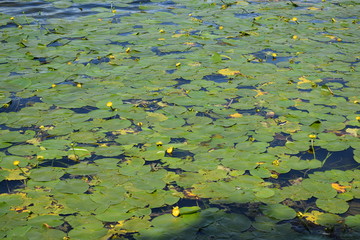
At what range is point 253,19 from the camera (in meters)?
5.58

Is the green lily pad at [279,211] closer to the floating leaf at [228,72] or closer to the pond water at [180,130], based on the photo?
the pond water at [180,130]

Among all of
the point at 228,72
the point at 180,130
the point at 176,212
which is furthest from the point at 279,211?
the point at 228,72

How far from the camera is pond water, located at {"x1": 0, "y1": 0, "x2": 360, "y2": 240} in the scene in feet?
7.47

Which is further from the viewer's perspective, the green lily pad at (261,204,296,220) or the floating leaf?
the floating leaf

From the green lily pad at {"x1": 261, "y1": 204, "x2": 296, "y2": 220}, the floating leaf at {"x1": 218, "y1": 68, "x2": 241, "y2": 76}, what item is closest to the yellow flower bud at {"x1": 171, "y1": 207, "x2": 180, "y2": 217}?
the green lily pad at {"x1": 261, "y1": 204, "x2": 296, "y2": 220}

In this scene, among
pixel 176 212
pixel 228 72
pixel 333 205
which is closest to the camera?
pixel 176 212

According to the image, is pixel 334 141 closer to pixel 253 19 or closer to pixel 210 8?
pixel 253 19

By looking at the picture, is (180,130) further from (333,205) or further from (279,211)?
(333,205)

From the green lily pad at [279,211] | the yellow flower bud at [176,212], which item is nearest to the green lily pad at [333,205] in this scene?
the green lily pad at [279,211]

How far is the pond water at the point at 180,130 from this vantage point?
7.47 feet

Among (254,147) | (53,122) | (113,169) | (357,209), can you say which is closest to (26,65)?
(53,122)

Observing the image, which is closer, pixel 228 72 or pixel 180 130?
pixel 180 130

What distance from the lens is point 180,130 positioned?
3082mm

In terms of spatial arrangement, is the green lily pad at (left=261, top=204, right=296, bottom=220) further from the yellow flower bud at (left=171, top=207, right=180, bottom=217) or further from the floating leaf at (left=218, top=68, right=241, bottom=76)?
the floating leaf at (left=218, top=68, right=241, bottom=76)
